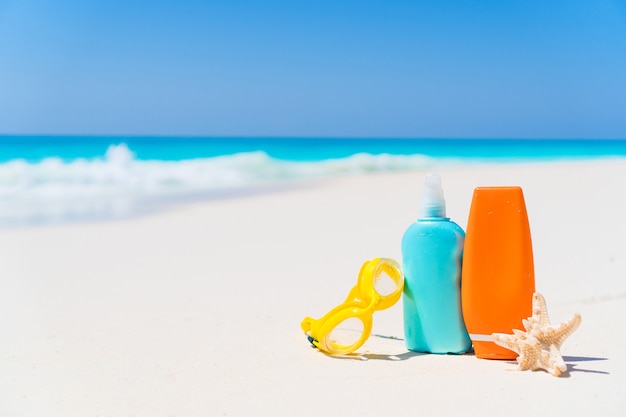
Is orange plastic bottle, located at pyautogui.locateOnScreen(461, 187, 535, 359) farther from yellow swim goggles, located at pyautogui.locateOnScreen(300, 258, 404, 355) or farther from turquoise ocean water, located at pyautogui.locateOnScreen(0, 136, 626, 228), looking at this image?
turquoise ocean water, located at pyautogui.locateOnScreen(0, 136, 626, 228)

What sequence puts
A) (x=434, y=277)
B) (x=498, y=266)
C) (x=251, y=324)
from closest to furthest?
(x=498, y=266), (x=434, y=277), (x=251, y=324)

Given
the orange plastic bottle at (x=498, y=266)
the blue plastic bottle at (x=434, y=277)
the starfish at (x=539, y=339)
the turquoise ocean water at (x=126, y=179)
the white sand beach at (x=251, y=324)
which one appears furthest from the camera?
the turquoise ocean water at (x=126, y=179)

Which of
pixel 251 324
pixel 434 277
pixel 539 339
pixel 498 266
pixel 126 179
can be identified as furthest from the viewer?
pixel 126 179

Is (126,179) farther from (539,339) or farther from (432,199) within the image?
(539,339)

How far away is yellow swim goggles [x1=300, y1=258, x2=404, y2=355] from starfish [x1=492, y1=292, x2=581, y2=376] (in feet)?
1.61

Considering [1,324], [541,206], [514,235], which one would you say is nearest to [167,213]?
[541,206]

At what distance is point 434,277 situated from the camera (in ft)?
9.25

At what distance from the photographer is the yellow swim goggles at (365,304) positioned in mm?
2854

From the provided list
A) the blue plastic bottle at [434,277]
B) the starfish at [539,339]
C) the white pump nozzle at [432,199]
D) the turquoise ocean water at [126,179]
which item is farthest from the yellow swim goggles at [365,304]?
the turquoise ocean water at [126,179]

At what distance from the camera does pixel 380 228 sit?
6906 mm

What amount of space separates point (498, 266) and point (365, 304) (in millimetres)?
546

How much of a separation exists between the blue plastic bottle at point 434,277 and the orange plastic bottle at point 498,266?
8 centimetres

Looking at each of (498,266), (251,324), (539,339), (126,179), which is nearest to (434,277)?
(498,266)

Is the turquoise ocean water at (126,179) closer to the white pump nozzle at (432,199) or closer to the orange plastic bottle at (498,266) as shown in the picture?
the white pump nozzle at (432,199)
